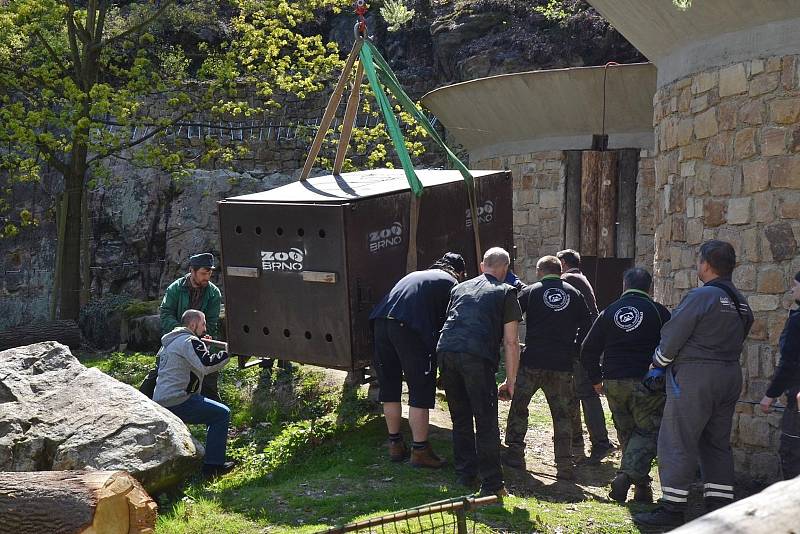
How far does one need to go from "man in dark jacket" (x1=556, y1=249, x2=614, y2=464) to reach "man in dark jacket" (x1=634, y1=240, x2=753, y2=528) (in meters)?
1.63

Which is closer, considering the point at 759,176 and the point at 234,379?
the point at 759,176

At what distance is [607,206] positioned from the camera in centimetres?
1212

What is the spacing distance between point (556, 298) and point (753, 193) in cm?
157

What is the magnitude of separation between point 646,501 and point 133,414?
3.61m

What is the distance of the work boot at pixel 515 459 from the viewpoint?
7.34 m

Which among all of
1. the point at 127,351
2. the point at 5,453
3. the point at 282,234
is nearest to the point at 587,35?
the point at 127,351

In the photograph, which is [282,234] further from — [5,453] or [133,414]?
[5,453]

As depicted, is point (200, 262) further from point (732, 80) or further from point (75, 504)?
point (732, 80)

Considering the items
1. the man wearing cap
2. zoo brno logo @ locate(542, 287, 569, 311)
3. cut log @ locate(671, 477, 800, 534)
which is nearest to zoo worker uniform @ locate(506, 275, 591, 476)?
zoo brno logo @ locate(542, 287, 569, 311)

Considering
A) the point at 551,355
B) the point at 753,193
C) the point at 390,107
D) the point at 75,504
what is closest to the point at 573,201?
the point at 390,107

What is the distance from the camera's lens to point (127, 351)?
13359mm

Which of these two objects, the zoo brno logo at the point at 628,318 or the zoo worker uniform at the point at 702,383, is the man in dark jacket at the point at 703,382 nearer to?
the zoo worker uniform at the point at 702,383

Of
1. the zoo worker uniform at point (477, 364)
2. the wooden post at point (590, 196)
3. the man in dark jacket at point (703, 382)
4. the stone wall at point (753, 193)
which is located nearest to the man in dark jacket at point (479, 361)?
the zoo worker uniform at point (477, 364)

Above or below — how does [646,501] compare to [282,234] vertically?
below
